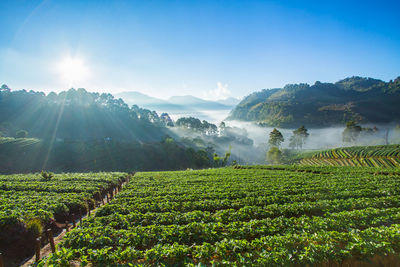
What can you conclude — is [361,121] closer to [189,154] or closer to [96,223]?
[189,154]

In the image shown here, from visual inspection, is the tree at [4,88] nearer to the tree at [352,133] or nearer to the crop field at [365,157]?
the crop field at [365,157]

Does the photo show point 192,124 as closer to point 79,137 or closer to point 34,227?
point 79,137

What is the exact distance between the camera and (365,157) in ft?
187

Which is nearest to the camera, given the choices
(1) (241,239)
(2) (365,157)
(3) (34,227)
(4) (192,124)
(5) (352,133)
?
(1) (241,239)

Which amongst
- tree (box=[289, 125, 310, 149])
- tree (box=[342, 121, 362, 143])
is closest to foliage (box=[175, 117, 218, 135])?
tree (box=[289, 125, 310, 149])

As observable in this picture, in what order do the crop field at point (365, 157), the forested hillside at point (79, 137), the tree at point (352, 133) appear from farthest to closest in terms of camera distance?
the tree at point (352, 133) → the forested hillside at point (79, 137) → the crop field at point (365, 157)

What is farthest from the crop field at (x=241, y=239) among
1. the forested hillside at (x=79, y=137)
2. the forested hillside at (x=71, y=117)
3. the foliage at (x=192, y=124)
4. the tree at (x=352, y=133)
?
the foliage at (x=192, y=124)


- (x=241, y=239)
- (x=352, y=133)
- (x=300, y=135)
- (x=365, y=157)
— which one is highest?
(x=352, y=133)

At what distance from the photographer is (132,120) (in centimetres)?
13912

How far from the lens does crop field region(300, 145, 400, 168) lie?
50372 mm

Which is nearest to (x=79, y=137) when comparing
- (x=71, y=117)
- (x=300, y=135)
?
(x=71, y=117)

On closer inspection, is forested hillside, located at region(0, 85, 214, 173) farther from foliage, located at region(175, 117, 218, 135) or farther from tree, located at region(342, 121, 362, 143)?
tree, located at region(342, 121, 362, 143)

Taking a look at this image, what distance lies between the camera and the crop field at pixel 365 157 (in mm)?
50372

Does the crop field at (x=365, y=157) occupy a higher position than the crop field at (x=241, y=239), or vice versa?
the crop field at (x=241, y=239)
